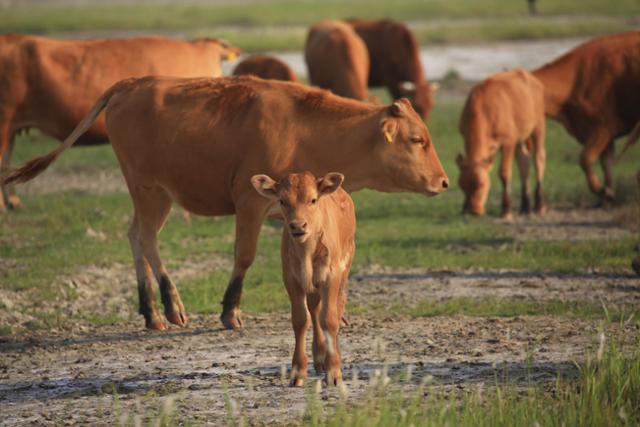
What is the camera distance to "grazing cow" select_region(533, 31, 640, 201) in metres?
18.1

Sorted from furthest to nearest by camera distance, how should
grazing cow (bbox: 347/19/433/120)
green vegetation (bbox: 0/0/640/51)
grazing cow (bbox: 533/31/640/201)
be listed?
green vegetation (bbox: 0/0/640/51)
grazing cow (bbox: 347/19/433/120)
grazing cow (bbox: 533/31/640/201)

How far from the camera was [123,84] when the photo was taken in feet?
37.8

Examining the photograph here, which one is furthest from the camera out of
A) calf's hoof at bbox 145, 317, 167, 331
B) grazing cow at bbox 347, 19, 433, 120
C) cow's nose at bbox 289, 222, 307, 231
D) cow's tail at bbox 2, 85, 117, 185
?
grazing cow at bbox 347, 19, 433, 120

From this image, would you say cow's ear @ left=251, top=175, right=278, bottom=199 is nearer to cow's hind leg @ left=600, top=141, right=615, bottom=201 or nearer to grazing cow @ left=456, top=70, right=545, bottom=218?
grazing cow @ left=456, top=70, right=545, bottom=218

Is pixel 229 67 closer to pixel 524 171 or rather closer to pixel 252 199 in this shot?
pixel 524 171

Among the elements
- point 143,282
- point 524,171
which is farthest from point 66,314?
point 524,171

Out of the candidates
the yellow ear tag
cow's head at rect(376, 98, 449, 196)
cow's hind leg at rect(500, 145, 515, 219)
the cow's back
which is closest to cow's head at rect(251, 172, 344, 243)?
the yellow ear tag

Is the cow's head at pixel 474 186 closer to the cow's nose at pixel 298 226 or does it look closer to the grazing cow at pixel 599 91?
the grazing cow at pixel 599 91

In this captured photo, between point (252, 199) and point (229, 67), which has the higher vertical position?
point (252, 199)

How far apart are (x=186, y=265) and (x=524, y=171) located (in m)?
5.04

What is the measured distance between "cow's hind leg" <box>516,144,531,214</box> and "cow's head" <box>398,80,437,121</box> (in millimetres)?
6805

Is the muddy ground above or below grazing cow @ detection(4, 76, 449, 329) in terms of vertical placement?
below

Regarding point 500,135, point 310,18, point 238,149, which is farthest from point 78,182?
point 310,18

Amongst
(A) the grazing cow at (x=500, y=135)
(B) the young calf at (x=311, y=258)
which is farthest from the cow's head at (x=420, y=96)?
(B) the young calf at (x=311, y=258)
